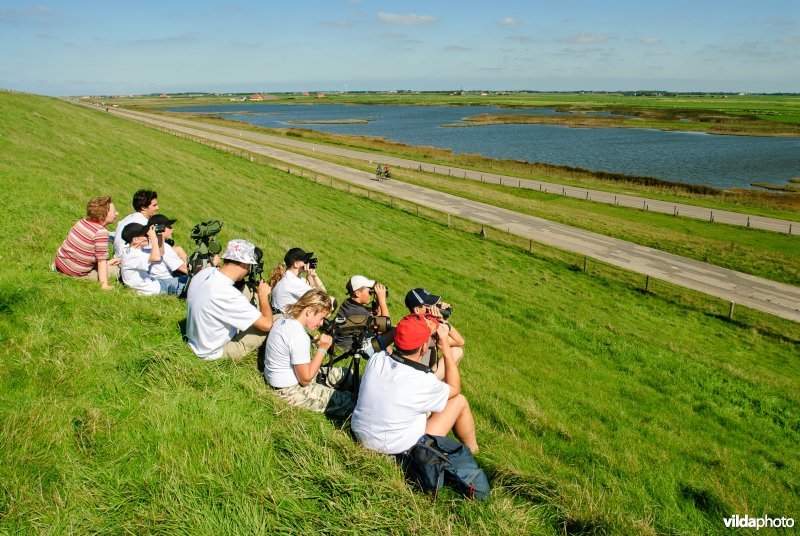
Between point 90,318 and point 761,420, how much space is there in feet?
43.5

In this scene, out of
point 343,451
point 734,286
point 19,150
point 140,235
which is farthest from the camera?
point 734,286

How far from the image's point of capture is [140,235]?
24.0 ft

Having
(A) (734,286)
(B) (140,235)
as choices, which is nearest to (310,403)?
(B) (140,235)

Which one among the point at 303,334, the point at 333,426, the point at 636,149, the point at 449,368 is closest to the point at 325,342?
the point at 303,334

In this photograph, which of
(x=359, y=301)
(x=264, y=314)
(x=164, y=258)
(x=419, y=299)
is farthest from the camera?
(x=164, y=258)

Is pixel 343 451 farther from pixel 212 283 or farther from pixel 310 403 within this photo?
pixel 212 283

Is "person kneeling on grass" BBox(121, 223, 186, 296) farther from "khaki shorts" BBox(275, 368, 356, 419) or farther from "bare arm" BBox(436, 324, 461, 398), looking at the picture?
"bare arm" BBox(436, 324, 461, 398)

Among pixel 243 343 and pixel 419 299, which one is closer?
pixel 243 343

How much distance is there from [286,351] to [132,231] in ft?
Answer: 13.1

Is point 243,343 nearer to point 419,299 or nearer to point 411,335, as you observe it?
point 419,299

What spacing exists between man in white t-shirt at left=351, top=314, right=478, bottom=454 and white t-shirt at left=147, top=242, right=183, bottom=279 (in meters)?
4.92

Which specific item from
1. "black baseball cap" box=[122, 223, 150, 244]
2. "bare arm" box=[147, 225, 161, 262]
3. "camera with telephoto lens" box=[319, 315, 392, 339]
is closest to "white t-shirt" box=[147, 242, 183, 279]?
"bare arm" box=[147, 225, 161, 262]

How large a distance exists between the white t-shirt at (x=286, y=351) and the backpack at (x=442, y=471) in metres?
1.57

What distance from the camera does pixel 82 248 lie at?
22.7 ft
